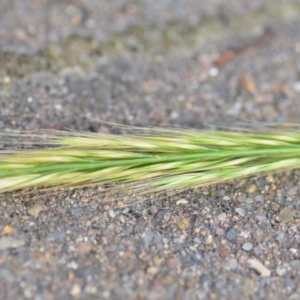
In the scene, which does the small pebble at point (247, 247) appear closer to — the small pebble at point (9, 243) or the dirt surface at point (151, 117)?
the dirt surface at point (151, 117)

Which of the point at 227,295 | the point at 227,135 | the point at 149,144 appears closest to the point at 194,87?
the point at 227,135

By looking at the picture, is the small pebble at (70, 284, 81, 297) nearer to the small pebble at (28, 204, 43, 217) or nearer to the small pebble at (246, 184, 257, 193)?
the small pebble at (28, 204, 43, 217)

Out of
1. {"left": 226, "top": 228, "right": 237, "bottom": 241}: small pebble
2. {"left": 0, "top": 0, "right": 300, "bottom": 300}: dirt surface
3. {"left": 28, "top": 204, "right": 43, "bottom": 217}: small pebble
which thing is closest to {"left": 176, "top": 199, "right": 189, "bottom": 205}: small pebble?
{"left": 0, "top": 0, "right": 300, "bottom": 300}: dirt surface

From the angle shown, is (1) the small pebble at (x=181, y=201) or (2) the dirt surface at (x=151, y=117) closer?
(2) the dirt surface at (x=151, y=117)

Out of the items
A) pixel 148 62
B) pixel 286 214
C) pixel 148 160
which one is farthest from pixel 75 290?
pixel 148 62


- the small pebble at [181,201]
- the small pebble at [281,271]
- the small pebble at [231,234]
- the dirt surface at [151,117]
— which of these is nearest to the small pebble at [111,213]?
the dirt surface at [151,117]

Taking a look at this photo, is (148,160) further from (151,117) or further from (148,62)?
(148,62)
